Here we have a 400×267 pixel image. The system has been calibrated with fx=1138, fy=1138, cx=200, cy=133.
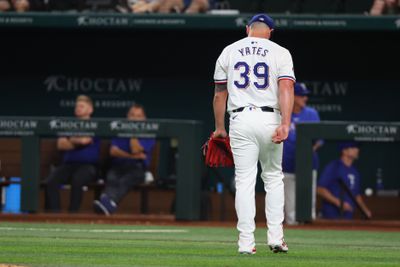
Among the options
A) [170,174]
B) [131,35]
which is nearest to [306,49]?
[131,35]

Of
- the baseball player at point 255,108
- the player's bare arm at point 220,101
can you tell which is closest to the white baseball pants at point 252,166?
the baseball player at point 255,108

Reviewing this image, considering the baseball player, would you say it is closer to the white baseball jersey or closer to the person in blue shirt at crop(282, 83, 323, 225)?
the white baseball jersey

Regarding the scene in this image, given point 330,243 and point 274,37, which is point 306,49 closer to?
point 274,37

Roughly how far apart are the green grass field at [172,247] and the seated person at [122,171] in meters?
0.95

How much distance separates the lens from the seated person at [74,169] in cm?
1327

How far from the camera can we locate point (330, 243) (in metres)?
9.86

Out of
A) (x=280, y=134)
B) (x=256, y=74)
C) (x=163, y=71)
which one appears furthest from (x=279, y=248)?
(x=163, y=71)

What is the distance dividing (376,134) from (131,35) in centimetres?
464

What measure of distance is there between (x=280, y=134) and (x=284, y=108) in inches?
7.2

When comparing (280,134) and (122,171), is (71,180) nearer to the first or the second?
(122,171)

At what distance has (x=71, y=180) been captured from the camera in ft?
43.6

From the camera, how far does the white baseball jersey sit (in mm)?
7934

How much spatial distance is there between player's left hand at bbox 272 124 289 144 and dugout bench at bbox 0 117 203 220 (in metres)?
5.30

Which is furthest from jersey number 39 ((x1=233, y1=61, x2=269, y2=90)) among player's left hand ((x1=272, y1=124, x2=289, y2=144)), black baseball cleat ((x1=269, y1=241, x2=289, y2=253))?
black baseball cleat ((x1=269, y1=241, x2=289, y2=253))
